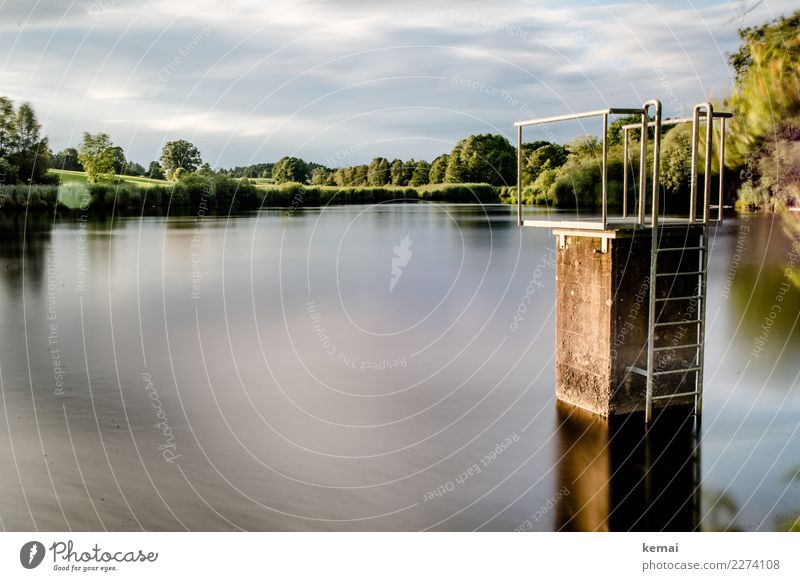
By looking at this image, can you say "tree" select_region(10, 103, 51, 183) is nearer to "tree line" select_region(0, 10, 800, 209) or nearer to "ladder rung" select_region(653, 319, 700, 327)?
"tree line" select_region(0, 10, 800, 209)

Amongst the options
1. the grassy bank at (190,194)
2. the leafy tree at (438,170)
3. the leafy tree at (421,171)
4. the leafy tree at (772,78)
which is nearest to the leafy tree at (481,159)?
the leafy tree at (438,170)

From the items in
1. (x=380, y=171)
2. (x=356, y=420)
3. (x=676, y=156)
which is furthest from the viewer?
(x=380, y=171)

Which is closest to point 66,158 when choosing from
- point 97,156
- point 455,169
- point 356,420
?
point 97,156

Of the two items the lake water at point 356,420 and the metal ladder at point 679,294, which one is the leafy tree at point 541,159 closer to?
the lake water at point 356,420

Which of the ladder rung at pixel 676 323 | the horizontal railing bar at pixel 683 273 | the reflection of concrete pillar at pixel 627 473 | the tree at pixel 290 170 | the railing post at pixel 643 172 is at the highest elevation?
the tree at pixel 290 170

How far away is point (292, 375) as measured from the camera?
58.3 feet

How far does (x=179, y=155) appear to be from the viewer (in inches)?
1924

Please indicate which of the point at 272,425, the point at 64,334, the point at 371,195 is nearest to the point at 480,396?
the point at 272,425

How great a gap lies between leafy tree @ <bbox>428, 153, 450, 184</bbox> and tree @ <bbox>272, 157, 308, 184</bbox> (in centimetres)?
862

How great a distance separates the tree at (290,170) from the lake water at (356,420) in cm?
1884

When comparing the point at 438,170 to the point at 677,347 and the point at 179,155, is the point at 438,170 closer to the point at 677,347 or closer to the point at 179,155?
the point at 179,155

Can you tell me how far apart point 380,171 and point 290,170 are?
7523mm

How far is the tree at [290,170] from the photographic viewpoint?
4969 centimetres
